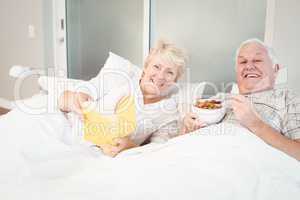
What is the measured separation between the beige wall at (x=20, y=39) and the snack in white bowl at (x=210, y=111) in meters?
2.21

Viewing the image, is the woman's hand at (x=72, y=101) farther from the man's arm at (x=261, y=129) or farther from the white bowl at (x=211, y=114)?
the man's arm at (x=261, y=129)

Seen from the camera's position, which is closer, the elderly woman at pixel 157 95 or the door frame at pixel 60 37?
the elderly woman at pixel 157 95

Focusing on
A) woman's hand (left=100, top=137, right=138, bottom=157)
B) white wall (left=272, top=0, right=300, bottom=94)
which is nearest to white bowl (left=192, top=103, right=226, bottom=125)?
woman's hand (left=100, top=137, right=138, bottom=157)

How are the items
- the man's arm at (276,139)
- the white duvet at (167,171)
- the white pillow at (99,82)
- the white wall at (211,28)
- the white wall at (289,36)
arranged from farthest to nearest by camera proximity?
the white wall at (211,28), the white wall at (289,36), the white pillow at (99,82), the man's arm at (276,139), the white duvet at (167,171)

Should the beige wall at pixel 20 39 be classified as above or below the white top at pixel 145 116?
above

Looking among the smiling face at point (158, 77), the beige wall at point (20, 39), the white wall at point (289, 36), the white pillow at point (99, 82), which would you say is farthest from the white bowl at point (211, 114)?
the beige wall at point (20, 39)

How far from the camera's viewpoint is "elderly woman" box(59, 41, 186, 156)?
167 cm

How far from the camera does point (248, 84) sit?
1594 millimetres

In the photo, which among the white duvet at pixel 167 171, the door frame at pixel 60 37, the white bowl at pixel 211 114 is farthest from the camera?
the door frame at pixel 60 37

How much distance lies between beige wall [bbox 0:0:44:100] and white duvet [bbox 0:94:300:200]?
6.87 feet

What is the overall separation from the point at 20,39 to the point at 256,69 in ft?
8.88

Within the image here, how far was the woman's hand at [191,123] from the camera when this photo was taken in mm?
1561

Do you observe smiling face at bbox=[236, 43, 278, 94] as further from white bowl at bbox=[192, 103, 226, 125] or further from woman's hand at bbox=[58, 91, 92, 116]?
woman's hand at bbox=[58, 91, 92, 116]

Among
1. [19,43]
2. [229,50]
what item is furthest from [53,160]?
[19,43]
